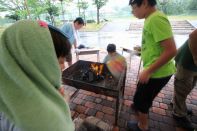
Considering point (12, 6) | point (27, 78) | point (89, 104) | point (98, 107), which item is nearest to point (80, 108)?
point (89, 104)

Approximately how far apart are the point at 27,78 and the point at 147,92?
1.16m

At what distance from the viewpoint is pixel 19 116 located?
0.43m

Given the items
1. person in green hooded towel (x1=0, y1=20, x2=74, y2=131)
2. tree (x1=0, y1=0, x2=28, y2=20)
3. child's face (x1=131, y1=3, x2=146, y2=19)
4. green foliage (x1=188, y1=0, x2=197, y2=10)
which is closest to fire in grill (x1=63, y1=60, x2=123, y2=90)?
child's face (x1=131, y1=3, x2=146, y2=19)

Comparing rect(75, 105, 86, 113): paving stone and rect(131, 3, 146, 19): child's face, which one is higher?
rect(131, 3, 146, 19): child's face

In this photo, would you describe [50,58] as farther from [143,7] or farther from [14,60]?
[143,7]

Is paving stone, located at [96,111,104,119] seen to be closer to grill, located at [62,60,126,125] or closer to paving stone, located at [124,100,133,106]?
grill, located at [62,60,126,125]

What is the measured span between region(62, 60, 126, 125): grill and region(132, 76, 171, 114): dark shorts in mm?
261

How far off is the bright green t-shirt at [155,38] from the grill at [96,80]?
1.74ft

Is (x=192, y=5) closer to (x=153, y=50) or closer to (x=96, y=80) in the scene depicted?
(x=96, y=80)

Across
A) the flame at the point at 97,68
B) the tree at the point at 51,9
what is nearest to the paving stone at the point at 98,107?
the flame at the point at 97,68

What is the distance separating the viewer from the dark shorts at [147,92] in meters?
1.27

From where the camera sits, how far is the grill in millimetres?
1643

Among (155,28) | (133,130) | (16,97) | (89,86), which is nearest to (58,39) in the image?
(16,97)

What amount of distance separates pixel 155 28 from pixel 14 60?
A: 1.01 meters
